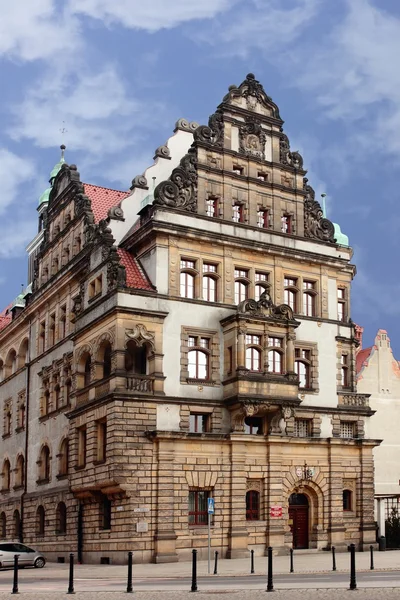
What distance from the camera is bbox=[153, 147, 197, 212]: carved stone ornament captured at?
2014 inches

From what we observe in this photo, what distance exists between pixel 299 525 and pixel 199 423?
28.7ft

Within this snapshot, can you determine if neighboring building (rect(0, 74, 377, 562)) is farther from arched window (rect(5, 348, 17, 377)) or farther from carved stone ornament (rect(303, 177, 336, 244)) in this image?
arched window (rect(5, 348, 17, 377))

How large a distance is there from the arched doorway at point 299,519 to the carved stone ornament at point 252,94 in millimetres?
23004

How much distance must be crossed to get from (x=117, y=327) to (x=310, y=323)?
42.9 feet

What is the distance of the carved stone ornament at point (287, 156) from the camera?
57062mm

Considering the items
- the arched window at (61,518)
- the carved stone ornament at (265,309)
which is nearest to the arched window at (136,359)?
the carved stone ornament at (265,309)

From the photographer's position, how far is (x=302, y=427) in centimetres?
5406

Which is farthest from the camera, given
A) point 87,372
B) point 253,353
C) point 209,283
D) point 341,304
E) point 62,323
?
point 62,323

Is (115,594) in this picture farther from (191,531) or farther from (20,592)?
(191,531)

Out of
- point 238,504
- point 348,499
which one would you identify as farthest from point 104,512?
point 348,499

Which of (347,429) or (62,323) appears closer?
(347,429)

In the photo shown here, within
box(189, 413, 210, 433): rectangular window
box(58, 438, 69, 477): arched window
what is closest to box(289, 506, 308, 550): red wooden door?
box(189, 413, 210, 433): rectangular window

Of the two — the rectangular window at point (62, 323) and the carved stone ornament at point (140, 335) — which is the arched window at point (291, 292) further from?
the rectangular window at point (62, 323)

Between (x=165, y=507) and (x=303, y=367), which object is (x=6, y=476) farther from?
(x=303, y=367)
